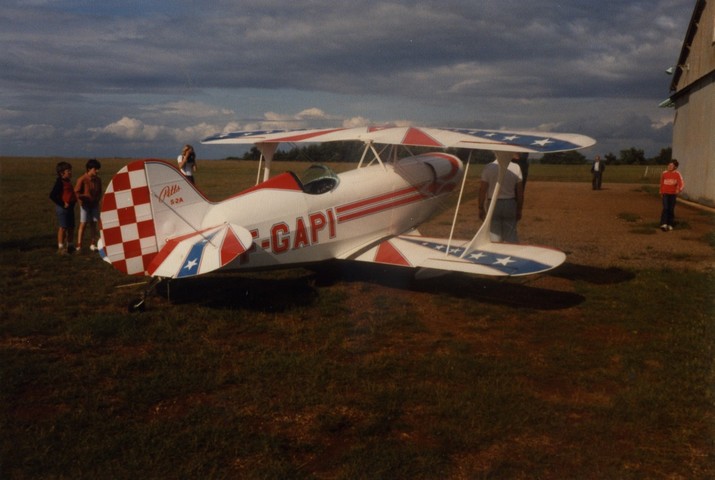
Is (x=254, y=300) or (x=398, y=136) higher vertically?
(x=398, y=136)

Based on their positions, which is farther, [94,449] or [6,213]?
[6,213]

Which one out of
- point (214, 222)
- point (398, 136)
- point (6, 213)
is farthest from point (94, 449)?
point (6, 213)

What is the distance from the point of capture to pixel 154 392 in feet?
14.5

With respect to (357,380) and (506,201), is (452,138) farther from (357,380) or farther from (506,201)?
(357,380)

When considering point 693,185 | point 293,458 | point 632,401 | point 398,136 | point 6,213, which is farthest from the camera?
point 693,185

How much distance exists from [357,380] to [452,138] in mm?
3637

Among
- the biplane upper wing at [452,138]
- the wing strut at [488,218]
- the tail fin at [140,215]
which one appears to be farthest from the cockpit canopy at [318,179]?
the wing strut at [488,218]

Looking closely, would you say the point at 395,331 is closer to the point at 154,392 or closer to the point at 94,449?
the point at 154,392

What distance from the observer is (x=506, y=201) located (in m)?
8.23

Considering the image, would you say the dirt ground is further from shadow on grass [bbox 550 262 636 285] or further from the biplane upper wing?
the biplane upper wing

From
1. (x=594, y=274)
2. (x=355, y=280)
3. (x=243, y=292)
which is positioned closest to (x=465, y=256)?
(x=355, y=280)

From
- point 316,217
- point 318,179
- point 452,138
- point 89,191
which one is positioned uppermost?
point 452,138

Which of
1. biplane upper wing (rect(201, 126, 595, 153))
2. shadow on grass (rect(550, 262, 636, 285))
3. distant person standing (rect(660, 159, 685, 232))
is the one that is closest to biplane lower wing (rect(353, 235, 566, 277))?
biplane upper wing (rect(201, 126, 595, 153))

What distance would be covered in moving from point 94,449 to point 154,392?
87 cm
